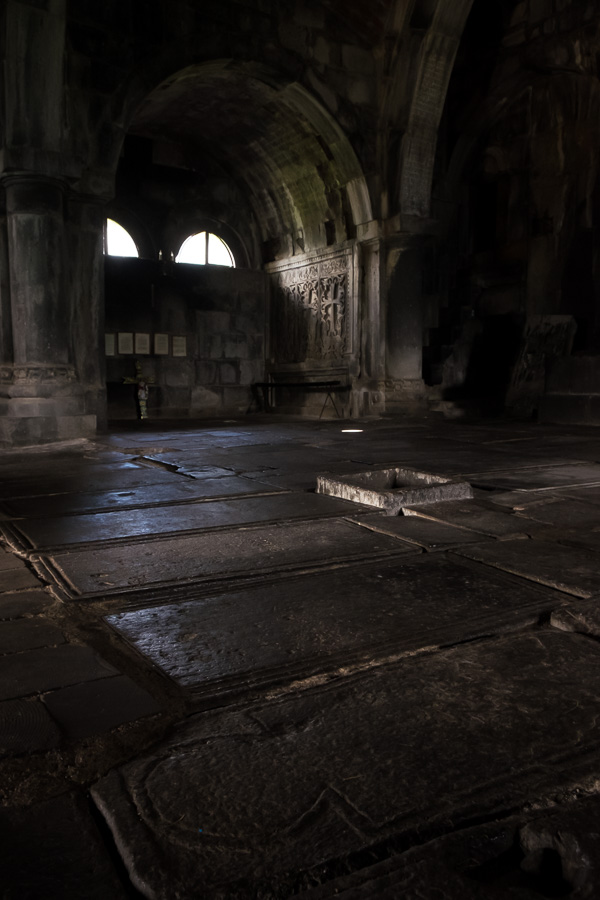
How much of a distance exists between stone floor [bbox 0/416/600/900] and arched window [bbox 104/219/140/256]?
1096 centimetres

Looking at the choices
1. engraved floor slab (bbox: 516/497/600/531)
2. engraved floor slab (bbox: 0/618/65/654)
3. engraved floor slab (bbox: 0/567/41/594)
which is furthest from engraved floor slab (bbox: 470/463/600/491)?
engraved floor slab (bbox: 0/618/65/654)

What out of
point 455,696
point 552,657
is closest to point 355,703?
point 455,696

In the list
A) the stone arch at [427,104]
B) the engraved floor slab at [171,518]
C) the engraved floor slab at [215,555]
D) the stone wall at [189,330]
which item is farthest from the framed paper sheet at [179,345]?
the engraved floor slab at [215,555]

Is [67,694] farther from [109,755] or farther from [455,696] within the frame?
[455,696]

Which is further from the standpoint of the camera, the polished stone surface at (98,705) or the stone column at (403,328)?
the stone column at (403,328)

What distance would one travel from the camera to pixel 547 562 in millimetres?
2453

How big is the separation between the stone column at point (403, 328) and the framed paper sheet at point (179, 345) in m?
4.17

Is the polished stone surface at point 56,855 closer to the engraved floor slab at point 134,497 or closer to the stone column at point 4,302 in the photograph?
the engraved floor slab at point 134,497

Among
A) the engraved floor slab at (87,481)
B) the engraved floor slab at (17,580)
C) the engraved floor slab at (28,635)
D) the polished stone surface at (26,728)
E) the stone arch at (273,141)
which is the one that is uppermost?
the stone arch at (273,141)

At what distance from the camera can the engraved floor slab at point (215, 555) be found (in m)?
2.33

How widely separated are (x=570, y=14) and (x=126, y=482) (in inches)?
472

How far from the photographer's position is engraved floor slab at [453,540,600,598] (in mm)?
2189

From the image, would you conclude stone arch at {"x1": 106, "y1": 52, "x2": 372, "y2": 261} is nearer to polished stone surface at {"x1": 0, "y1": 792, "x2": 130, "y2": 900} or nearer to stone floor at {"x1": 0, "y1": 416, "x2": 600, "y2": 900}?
stone floor at {"x1": 0, "y1": 416, "x2": 600, "y2": 900}

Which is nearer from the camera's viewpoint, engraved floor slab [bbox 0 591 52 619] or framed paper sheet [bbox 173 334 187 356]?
engraved floor slab [bbox 0 591 52 619]
